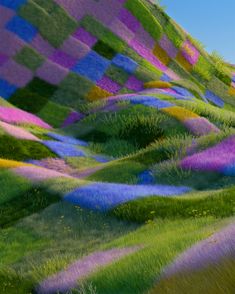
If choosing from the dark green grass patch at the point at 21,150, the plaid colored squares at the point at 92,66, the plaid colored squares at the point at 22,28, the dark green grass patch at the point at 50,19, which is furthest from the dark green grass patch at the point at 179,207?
the dark green grass patch at the point at 50,19

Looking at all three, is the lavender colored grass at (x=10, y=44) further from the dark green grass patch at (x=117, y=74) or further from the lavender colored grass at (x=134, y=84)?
the lavender colored grass at (x=134, y=84)

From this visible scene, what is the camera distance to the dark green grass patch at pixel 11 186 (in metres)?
18.4

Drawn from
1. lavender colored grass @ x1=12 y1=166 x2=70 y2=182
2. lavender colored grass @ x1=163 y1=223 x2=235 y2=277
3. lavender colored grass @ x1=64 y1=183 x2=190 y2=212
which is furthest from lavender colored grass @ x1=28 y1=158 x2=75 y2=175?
lavender colored grass @ x1=163 y1=223 x2=235 y2=277

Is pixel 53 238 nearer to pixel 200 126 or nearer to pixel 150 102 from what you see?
pixel 200 126

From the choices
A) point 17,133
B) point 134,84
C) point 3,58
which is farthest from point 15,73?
point 17,133

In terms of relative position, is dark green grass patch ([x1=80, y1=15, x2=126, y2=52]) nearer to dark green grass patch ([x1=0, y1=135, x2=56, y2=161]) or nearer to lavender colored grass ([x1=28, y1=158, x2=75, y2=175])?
dark green grass patch ([x1=0, y1=135, x2=56, y2=161])

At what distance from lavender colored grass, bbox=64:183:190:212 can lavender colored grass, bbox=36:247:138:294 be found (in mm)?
4181

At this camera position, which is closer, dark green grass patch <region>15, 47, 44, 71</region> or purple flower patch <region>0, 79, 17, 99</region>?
purple flower patch <region>0, 79, 17, 99</region>

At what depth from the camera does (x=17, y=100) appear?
4159 cm

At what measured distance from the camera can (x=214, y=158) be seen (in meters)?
19.2

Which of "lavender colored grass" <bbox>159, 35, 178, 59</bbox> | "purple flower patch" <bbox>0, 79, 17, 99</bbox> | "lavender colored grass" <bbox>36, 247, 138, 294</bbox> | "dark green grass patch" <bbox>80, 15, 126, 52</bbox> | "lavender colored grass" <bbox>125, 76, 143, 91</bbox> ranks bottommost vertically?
"purple flower patch" <bbox>0, 79, 17, 99</bbox>

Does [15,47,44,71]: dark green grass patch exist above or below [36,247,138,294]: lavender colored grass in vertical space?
below

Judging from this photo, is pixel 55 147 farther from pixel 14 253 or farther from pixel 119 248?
pixel 119 248

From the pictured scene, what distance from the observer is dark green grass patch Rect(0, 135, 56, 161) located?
2766cm
